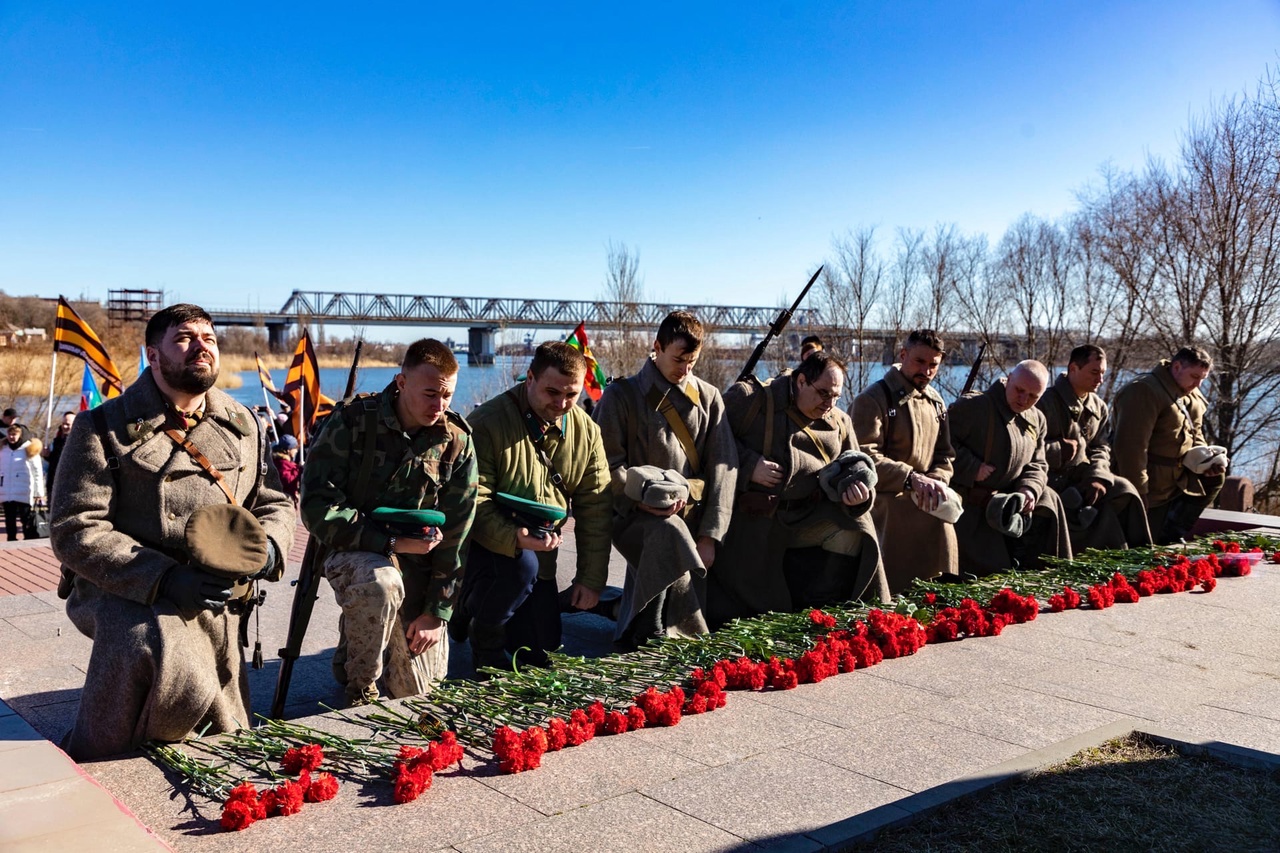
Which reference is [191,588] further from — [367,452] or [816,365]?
[816,365]

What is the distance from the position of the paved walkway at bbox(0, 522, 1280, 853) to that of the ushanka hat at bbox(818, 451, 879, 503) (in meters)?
1.11

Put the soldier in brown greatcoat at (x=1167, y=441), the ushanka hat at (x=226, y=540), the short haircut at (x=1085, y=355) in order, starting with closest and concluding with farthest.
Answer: the ushanka hat at (x=226, y=540) → the short haircut at (x=1085, y=355) → the soldier in brown greatcoat at (x=1167, y=441)

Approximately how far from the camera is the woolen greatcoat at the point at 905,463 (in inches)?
289

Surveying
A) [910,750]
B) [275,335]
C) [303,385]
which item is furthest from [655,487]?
[275,335]

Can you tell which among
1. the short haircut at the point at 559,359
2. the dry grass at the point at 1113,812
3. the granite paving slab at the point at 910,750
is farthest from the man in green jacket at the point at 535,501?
the dry grass at the point at 1113,812

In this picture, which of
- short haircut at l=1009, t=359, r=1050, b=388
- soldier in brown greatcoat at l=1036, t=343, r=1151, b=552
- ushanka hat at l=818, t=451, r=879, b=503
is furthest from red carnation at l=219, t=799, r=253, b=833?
soldier in brown greatcoat at l=1036, t=343, r=1151, b=552

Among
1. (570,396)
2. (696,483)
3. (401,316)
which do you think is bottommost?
(696,483)

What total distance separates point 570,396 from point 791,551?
218 cm

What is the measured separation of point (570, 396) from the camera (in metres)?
Result: 5.28

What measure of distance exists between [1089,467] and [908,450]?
2389 millimetres

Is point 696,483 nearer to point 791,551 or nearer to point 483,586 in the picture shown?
point 791,551

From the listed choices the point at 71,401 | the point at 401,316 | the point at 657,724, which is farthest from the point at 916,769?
the point at 401,316

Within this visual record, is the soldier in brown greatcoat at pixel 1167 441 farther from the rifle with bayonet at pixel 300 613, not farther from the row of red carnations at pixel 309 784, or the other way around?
the row of red carnations at pixel 309 784

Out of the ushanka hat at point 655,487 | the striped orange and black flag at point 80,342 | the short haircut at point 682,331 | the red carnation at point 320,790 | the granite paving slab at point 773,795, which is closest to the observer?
the granite paving slab at point 773,795
